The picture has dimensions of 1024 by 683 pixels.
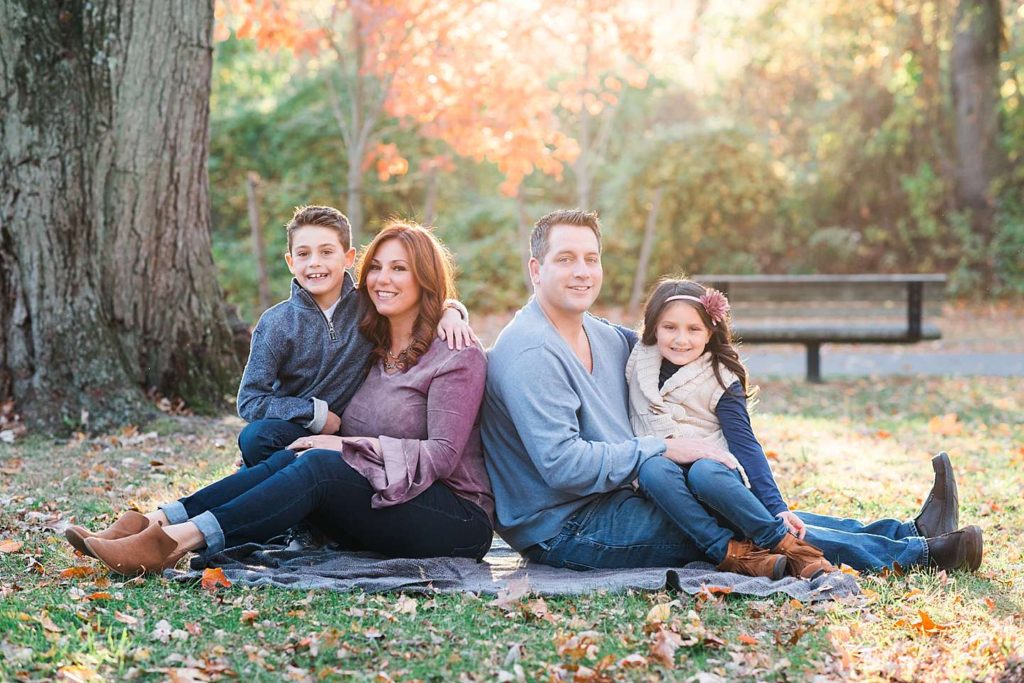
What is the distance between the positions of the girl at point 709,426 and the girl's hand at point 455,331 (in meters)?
Result: 0.70

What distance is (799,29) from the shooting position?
19.6 m

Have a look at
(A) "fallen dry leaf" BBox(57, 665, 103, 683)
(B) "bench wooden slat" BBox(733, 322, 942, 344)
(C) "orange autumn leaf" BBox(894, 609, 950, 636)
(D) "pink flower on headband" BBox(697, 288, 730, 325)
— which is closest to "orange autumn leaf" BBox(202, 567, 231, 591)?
(A) "fallen dry leaf" BBox(57, 665, 103, 683)

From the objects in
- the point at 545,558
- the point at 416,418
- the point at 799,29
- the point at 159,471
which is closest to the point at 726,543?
the point at 545,558

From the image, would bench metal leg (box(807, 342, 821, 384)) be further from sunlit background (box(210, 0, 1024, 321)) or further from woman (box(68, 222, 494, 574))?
woman (box(68, 222, 494, 574))

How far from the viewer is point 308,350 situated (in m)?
4.30

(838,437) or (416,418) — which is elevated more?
(416,418)

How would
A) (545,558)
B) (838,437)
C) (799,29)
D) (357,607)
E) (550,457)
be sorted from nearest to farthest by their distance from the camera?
1. (357,607)
2. (550,457)
3. (545,558)
4. (838,437)
5. (799,29)

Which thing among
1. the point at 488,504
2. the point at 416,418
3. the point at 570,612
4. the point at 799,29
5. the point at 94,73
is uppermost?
the point at 799,29

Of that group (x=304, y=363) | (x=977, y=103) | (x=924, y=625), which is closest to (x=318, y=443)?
(x=304, y=363)

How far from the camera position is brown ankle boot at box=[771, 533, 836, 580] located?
3855 mm

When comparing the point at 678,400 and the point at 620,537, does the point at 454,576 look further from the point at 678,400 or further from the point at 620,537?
the point at 678,400

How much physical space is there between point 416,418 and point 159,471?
7.10ft

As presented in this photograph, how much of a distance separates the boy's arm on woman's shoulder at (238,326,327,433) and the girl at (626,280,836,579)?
4.11 ft

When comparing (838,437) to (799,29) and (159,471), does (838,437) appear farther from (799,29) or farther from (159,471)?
(799,29)
